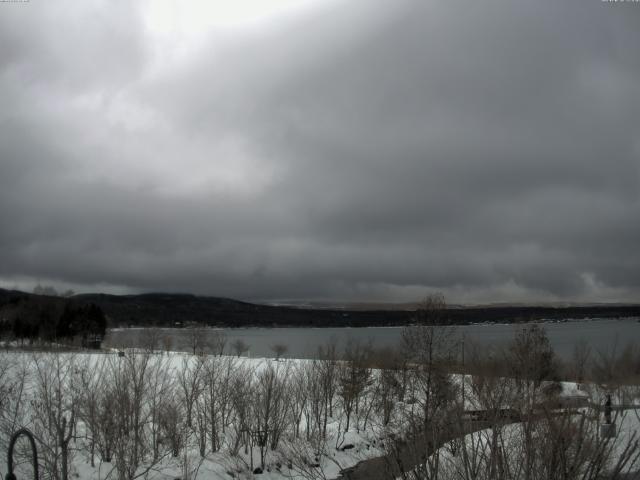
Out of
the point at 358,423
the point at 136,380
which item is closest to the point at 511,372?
the point at 358,423

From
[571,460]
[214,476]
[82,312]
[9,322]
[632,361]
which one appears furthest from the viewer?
[82,312]

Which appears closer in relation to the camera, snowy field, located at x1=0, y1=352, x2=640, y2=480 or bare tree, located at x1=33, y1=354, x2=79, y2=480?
bare tree, located at x1=33, y1=354, x2=79, y2=480

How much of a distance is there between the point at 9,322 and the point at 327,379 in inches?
3512

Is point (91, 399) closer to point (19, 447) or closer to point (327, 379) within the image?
point (19, 447)

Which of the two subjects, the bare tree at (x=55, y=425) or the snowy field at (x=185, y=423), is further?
the snowy field at (x=185, y=423)

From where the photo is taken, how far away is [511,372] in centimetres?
4194

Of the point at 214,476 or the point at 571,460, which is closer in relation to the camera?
the point at 571,460

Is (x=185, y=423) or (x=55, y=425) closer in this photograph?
(x=55, y=425)

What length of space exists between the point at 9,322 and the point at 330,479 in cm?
9815

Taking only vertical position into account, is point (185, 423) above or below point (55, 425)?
below

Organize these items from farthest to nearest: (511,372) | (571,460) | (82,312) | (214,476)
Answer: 1. (82,312)
2. (511,372)
3. (214,476)
4. (571,460)

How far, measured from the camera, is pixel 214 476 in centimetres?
3039

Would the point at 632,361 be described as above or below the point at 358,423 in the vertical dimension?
above

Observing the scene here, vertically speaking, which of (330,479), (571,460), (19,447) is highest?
(571,460)
